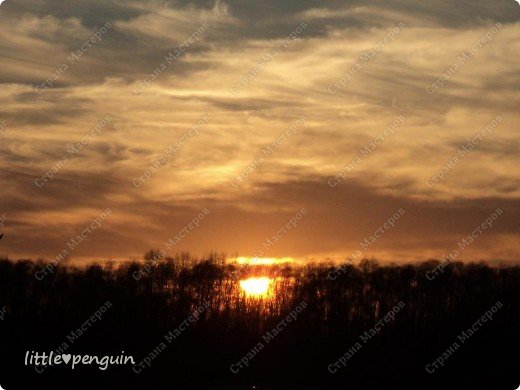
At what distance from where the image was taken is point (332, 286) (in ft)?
163

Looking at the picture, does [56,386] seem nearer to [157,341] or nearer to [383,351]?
[157,341]

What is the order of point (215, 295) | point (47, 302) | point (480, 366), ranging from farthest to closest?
point (215, 295)
point (47, 302)
point (480, 366)

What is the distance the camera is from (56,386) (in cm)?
3222

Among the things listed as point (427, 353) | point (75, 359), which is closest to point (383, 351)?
point (427, 353)

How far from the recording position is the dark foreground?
126 feet

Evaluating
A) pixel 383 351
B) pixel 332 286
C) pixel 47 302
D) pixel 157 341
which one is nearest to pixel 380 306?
pixel 332 286

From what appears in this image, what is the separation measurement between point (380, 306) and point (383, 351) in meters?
6.69

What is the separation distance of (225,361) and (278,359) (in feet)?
9.16

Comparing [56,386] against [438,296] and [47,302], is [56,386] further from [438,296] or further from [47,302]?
[438,296]

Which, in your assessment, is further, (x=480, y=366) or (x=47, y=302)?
(x=47, y=302)

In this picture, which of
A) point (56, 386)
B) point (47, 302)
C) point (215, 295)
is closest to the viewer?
point (56, 386)

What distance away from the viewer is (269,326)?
146 ft

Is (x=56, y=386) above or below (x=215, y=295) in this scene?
above

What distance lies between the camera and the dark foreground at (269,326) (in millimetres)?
38438
